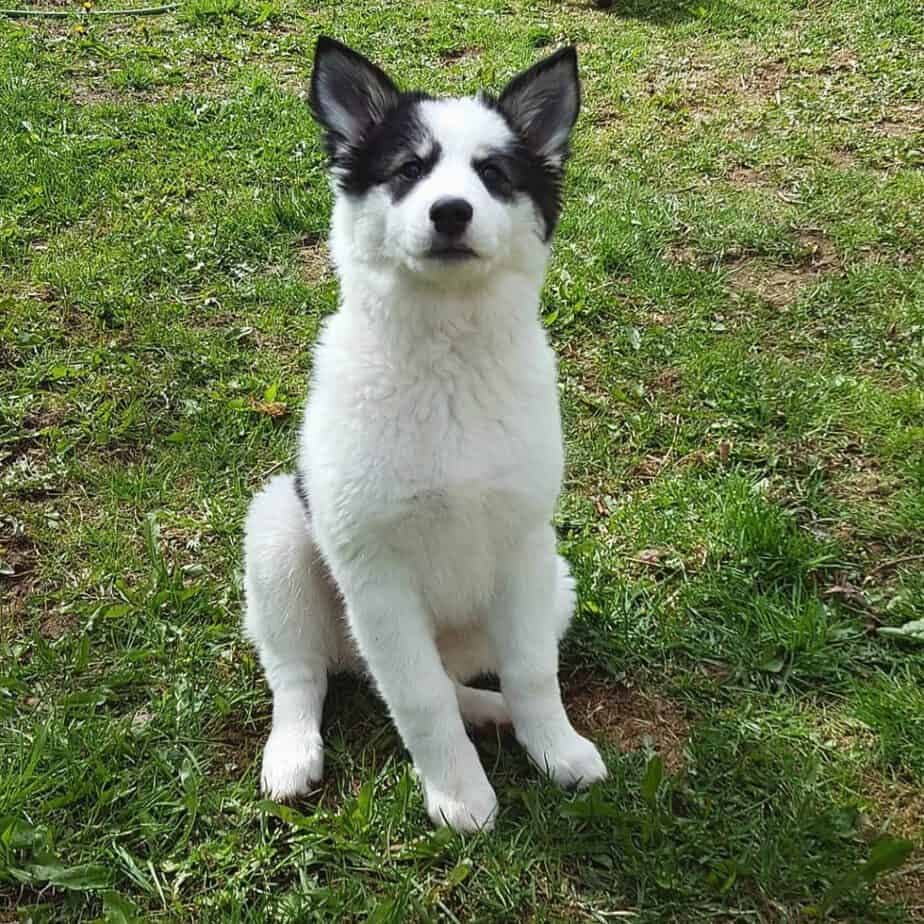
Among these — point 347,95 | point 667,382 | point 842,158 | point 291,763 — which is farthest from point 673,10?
point 291,763

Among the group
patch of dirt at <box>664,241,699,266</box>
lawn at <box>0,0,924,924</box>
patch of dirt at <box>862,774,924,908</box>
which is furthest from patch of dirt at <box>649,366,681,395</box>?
patch of dirt at <box>862,774,924,908</box>

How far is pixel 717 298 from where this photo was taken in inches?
180

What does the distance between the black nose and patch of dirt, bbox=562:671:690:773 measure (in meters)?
1.39

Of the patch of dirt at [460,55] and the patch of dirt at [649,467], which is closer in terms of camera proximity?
the patch of dirt at [649,467]

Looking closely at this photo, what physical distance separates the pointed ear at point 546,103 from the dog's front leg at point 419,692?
3.86ft

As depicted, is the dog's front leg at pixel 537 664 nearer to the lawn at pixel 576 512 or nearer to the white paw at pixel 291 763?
the lawn at pixel 576 512

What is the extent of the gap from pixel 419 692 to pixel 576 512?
1.32 m

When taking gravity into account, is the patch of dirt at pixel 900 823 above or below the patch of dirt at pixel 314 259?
below

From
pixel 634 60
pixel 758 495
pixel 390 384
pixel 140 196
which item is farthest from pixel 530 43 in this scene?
pixel 390 384

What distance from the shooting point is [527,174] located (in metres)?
2.38

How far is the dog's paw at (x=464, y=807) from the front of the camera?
2289mm

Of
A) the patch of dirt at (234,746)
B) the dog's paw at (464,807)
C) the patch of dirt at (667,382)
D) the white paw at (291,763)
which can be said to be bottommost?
the patch of dirt at (234,746)

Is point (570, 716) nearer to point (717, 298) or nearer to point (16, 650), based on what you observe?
point (16, 650)

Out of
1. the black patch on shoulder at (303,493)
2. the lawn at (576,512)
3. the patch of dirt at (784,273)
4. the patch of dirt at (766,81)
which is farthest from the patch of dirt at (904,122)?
the black patch on shoulder at (303,493)
